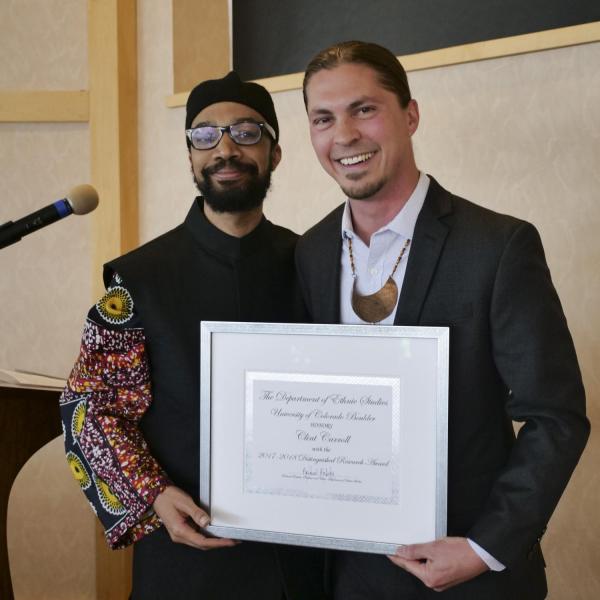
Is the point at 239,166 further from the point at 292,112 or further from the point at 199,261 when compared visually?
the point at 292,112

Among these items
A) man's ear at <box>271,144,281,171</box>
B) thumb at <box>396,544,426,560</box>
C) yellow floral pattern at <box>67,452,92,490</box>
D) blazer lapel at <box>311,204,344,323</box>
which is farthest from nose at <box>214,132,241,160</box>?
thumb at <box>396,544,426,560</box>

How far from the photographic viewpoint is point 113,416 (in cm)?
153

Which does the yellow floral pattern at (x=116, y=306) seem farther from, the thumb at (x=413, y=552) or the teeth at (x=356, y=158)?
the thumb at (x=413, y=552)

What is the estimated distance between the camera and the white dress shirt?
4.58 feet

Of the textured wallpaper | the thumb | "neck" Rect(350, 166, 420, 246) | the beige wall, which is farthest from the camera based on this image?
the textured wallpaper

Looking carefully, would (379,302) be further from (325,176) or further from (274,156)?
(325,176)

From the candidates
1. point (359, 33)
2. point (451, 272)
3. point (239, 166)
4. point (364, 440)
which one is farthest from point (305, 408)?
point (359, 33)

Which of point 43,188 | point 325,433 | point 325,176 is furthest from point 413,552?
point 43,188

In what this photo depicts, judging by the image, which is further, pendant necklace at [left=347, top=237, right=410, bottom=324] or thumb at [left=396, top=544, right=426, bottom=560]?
pendant necklace at [left=347, top=237, right=410, bottom=324]

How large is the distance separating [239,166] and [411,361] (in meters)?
0.62

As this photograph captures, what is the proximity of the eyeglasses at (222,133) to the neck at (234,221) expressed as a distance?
14 centimetres

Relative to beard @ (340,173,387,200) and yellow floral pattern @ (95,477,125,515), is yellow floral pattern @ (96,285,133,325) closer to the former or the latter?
yellow floral pattern @ (95,477,125,515)

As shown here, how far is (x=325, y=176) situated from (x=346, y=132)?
1.25m

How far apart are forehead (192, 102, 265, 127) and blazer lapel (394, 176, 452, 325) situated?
492 mm
